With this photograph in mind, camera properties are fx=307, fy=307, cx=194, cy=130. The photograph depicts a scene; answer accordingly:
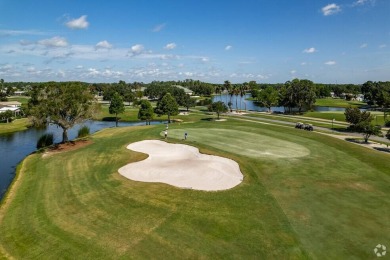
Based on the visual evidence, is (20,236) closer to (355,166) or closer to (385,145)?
(355,166)

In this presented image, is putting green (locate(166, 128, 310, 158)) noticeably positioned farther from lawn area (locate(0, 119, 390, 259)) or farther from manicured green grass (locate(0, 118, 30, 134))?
manicured green grass (locate(0, 118, 30, 134))

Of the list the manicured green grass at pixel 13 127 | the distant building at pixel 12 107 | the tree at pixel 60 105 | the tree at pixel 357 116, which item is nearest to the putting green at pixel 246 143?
the tree at pixel 60 105

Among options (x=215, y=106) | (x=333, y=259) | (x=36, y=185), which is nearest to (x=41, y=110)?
(x=36, y=185)

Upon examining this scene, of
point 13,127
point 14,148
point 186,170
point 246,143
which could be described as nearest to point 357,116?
point 246,143

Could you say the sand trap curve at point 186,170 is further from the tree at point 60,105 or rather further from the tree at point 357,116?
the tree at point 357,116

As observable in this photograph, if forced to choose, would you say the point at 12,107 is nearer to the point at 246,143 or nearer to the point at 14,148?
the point at 14,148

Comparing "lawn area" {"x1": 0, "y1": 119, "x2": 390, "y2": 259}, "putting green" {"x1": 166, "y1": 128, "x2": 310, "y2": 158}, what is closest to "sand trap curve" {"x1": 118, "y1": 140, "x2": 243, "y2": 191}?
"lawn area" {"x1": 0, "y1": 119, "x2": 390, "y2": 259}
